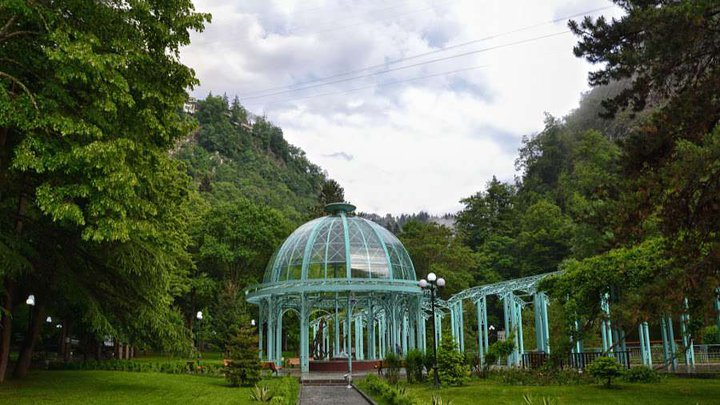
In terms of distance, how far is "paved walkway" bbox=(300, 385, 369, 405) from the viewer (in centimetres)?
1420

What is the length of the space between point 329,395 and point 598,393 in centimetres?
700

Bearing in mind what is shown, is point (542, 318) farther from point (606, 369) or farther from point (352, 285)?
point (606, 369)

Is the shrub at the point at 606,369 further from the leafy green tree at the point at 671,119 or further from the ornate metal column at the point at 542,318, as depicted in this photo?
the ornate metal column at the point at 542,318

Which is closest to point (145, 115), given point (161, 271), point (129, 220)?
point (129, 220)

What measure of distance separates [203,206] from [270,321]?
25997mm

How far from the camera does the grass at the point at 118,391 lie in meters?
14.1

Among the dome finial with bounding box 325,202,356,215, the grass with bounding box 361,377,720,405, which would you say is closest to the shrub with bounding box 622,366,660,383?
→ the grass with bounding box 361,377,720,405

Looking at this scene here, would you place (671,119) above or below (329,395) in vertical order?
above

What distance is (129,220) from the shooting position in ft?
38.5

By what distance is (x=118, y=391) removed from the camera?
1608 cm

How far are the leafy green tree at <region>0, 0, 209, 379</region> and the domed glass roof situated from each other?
24.7 feet

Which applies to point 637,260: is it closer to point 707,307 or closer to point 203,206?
point 707,307

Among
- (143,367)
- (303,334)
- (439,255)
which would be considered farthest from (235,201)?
(303,334)

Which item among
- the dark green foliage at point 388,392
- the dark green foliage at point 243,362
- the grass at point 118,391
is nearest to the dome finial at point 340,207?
the dark green foliage at point 243,362
